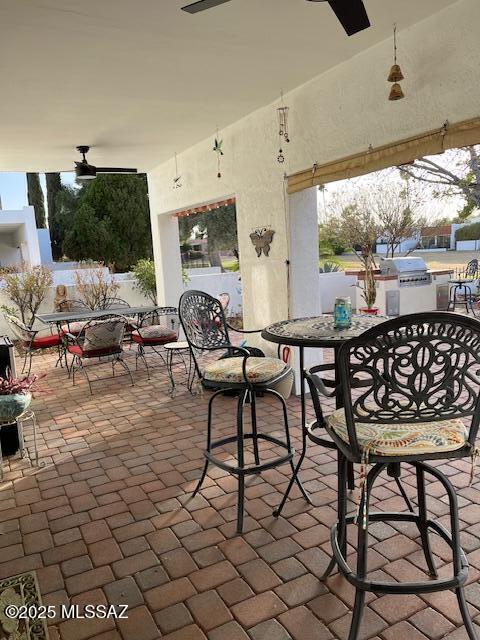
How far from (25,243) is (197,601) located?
45.0 feet

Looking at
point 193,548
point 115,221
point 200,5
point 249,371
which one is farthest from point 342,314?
point 115,221

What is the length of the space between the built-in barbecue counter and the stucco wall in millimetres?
3961

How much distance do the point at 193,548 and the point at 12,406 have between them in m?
1.52

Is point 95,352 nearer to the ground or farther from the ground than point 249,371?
nearer to the ground

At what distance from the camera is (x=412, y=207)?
13.7m

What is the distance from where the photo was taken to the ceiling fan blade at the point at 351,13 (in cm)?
198

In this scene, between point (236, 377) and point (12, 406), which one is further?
point (12, 406)

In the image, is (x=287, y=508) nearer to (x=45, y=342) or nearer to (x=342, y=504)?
(x=342, y=504)

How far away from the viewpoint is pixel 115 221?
17.3 metres

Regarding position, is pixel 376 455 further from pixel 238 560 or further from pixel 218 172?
pixel 218 172

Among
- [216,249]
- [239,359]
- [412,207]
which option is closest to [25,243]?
[216,249]

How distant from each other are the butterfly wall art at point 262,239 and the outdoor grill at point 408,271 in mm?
4688

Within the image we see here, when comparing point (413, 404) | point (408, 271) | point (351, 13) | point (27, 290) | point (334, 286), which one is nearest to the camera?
point (413, 404)

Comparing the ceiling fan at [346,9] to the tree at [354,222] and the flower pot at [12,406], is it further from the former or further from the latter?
the tree at [354,222]
